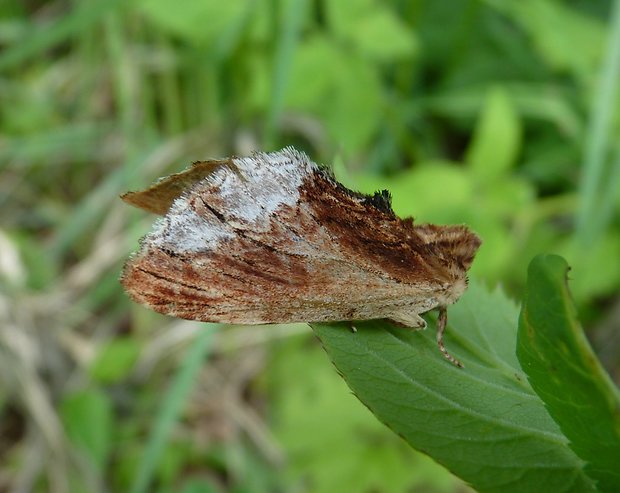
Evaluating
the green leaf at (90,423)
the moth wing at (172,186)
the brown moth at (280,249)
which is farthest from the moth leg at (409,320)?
the green leaf at (90,423)

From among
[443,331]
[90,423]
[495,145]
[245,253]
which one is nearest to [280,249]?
[245,253]

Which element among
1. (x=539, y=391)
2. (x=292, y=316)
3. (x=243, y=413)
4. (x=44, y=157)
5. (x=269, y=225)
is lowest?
(x=539, y=391)

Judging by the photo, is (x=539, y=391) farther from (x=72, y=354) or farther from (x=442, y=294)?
(x=72, y=354)

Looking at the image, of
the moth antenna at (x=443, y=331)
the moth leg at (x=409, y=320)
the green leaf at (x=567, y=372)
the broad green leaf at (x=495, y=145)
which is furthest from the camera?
the broad green leaf at (x=495, y=145)

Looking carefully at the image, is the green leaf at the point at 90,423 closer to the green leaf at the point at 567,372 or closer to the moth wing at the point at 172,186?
the moth wing at the point at 172,186

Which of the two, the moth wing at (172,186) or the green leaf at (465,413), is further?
the moth wing at (172,186)

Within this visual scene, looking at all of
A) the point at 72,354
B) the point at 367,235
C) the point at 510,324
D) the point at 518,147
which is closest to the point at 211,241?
the point at 367,235

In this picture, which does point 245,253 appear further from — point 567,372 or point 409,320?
point 567,372
